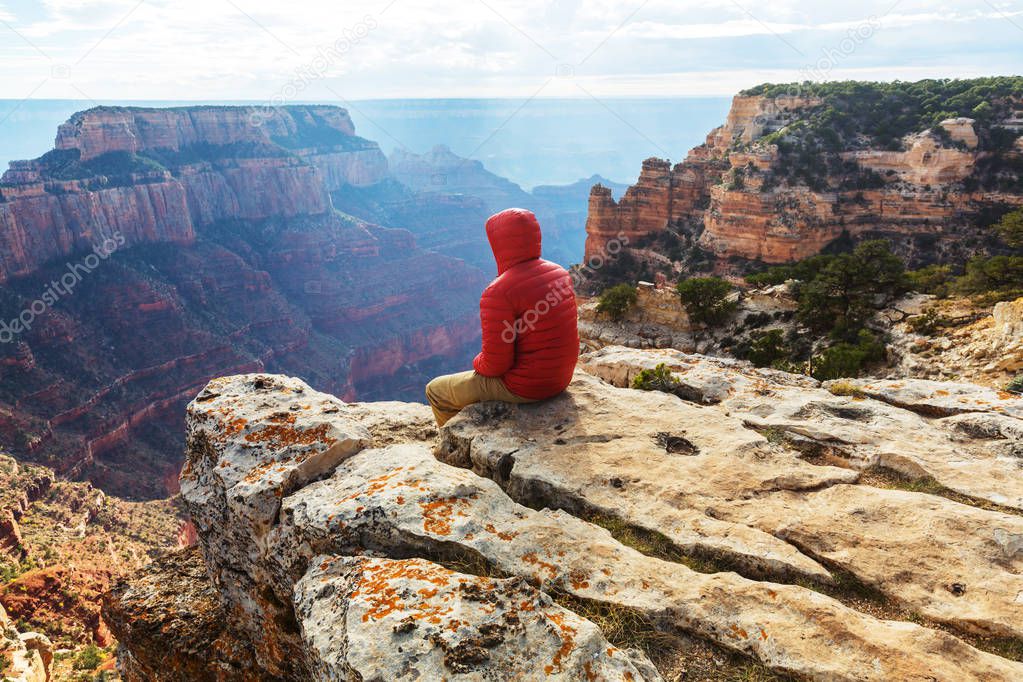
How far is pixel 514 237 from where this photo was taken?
276 inches

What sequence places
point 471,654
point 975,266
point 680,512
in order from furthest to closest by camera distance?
point 975,266
point 680,512
point 471,654

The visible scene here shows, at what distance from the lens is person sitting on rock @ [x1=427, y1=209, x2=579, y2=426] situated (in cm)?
679

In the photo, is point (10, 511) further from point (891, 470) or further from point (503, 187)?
point (503, 187)

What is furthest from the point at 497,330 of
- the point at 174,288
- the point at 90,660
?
the point at 174,288

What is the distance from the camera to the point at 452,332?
316 feet

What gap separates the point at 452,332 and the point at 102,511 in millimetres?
65709

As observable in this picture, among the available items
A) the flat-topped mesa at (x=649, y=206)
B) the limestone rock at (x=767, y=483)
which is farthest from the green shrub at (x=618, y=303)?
the flat-topped mesa at (x=649, y=206)

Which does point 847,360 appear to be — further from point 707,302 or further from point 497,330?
point 497,330

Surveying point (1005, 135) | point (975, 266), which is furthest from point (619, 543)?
point (1005, 135)

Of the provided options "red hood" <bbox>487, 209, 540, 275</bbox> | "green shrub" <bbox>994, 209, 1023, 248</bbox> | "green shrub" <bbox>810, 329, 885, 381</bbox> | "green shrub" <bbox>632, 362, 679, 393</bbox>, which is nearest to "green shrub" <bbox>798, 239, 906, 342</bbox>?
"green shrub" <bbox>810, 329, 885, 381</bbox>

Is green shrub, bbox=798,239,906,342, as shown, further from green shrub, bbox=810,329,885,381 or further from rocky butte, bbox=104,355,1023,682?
rocky butte, bbox=104,355,1023,682

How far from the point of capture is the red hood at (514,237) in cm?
700

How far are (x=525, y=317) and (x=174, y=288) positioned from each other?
222 feet

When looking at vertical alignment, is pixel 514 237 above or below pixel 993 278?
above
